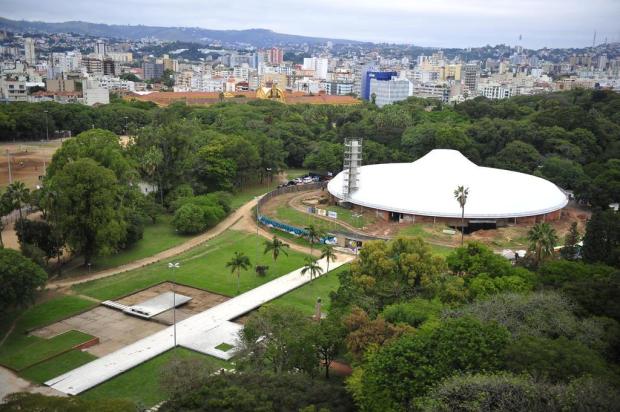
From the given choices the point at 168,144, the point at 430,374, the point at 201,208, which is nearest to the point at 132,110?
the point at 168,144

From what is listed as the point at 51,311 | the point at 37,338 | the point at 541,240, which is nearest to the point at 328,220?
the point at 541,240

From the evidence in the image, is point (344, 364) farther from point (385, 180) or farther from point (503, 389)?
point (385, 180)

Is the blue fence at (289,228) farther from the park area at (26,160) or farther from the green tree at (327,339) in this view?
the park area at (26,160)

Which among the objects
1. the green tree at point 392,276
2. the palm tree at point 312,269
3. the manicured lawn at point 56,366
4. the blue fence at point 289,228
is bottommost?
the manicured lawn at point 56,366

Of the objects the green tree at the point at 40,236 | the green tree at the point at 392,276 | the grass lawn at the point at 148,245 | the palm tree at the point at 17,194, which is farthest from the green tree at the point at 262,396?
the palm tree at the point at 17,194

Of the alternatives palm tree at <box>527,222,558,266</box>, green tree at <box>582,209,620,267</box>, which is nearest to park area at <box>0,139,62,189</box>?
palm tree at <box>527,222,558,266</box>

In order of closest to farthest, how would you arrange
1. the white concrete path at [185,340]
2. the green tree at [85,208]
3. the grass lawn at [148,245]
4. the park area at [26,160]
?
the white concrete path at [185,340], the green tree at [85,208], the grass lawn at [148,245], the park area at [26,160]

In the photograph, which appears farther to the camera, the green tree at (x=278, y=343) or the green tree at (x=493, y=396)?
the green tree at (x=278, y=343)
